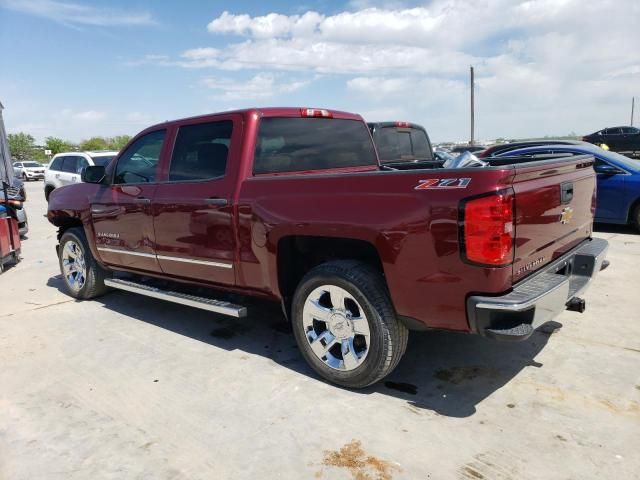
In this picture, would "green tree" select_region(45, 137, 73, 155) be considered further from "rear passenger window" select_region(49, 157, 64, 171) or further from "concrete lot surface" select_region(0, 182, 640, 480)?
"concrete lot surface" select_region(0, 182, 640, 480)

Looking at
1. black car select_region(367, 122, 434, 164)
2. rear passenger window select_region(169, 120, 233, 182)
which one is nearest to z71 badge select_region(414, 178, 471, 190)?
rear passenger window select_region(169, 120, 233, 182)

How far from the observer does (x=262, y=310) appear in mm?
5258

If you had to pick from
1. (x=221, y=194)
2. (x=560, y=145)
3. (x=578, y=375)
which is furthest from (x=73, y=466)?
(x=560, y=145)

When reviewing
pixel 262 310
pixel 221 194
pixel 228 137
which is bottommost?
pixel 262 310

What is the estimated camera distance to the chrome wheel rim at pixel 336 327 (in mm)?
3338

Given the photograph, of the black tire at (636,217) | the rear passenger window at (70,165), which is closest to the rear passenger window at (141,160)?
the black tire at (636,217)

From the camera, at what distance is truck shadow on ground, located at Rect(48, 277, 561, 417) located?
338cm

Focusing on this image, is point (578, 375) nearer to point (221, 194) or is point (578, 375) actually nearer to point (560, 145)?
point (221, 194)

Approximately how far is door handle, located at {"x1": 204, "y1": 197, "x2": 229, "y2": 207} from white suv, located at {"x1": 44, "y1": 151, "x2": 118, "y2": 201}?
10.5 metres

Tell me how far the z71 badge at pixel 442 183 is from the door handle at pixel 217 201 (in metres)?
1.62

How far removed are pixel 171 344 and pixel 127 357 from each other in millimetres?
392

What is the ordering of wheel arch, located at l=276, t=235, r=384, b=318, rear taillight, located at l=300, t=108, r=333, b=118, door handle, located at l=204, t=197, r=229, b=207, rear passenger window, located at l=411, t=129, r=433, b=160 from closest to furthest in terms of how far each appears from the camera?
wheel arch, located at l=276, t=235, r=384, b=318, door handle, located at l=204, t=197, r=229, b=207, rear taillight, located at l=300, t=108, r=333, b=118, rear passenger window, located at l=411, t=129, r=433, b=160

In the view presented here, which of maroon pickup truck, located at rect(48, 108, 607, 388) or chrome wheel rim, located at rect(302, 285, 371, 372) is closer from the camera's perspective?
maroon pickup truck, located at rect(48, 108, 607, 388)

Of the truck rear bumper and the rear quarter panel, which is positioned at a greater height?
the rear quarter panel
